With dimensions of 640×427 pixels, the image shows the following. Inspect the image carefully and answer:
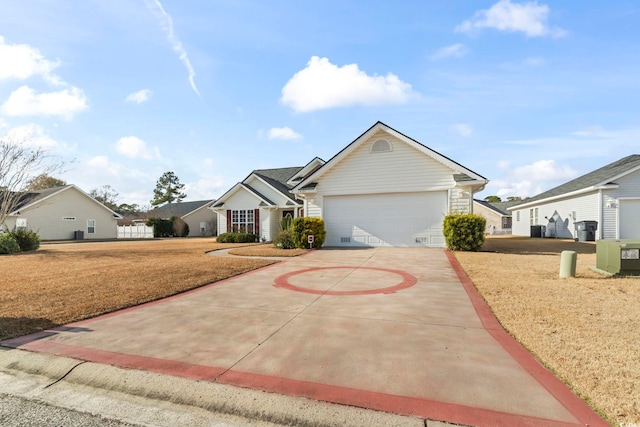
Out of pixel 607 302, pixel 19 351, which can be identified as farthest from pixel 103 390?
pixel 607 302

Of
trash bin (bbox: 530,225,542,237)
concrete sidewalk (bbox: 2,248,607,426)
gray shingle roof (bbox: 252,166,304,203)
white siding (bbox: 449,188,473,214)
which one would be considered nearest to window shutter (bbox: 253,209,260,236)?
gray shingle roof (bbox: 252,166,304,203)

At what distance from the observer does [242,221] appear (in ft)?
86.0

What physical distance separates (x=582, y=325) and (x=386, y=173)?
469 inches

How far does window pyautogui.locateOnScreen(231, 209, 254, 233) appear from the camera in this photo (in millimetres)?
26016

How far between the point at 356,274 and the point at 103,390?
6.36m

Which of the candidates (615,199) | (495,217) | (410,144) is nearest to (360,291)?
(410,144)

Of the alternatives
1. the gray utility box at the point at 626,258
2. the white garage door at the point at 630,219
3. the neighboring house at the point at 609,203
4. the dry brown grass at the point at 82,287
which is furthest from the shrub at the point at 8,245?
the white garage door at the point at 630,219

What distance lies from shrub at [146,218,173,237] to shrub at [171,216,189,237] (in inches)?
21.0

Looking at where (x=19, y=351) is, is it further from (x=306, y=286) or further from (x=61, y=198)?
(x=61, y=198)

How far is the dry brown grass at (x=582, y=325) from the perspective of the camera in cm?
288

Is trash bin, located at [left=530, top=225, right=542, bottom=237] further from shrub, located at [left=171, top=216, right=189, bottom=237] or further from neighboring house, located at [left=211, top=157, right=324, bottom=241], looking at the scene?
shrub, located at [left=171, top=216, right=189, bottom=237]

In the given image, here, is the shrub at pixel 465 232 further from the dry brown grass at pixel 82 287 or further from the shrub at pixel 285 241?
the dry brown grass at pixel 82 287

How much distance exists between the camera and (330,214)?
16.8 meters

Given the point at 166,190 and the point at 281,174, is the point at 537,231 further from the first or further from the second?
the point at 166,190
